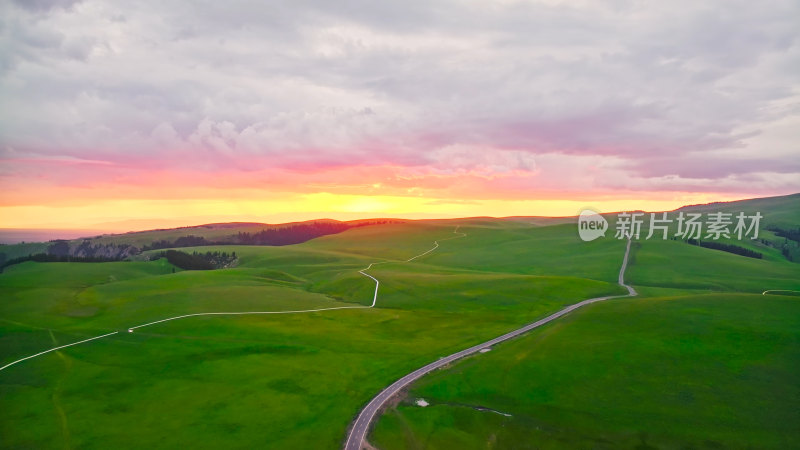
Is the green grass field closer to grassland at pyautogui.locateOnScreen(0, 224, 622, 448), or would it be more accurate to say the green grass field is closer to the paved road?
grassland at pyautogui.locateOnScreen(0, 224, 622, 448)

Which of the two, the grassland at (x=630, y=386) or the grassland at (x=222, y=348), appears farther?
the grassland at (x=222, y=348)

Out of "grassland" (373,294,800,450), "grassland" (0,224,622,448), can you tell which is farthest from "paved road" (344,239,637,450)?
"grassland" (373,294,800,450)

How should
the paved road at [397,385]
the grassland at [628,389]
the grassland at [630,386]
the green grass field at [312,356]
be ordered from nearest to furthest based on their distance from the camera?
1. the grassland at [628,389]
2. the grassland at [630,386]
3. the paved road at [397,385]
4. the green grass field at [312,356]

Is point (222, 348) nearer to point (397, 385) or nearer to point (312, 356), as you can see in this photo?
point (312, 356)

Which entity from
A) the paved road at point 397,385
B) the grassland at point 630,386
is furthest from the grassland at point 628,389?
the paved road at point 397,385

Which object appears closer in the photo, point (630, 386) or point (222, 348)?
point (630, 386)

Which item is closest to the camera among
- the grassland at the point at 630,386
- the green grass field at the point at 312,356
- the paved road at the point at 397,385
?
the grassland at the point at 630,386

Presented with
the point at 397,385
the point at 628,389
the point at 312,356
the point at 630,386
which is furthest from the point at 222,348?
the point at 630,386

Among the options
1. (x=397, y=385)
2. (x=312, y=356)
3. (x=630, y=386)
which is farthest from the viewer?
(x=312, y=356)

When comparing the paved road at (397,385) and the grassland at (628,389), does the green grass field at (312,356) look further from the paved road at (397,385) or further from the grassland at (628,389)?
the paved road at (397,385)

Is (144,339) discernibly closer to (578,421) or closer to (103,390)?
(103,390)
